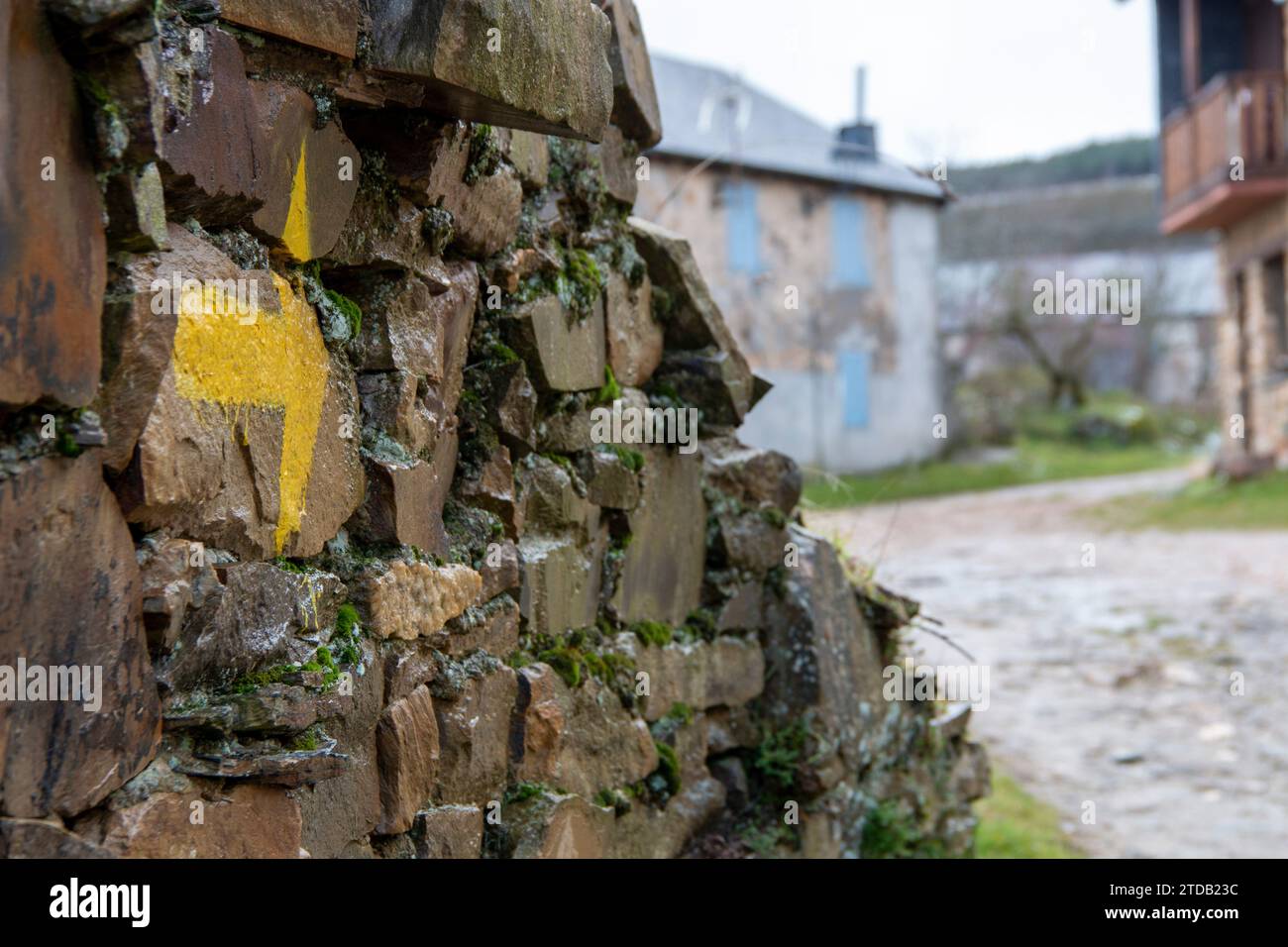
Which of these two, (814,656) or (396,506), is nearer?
(396,506)

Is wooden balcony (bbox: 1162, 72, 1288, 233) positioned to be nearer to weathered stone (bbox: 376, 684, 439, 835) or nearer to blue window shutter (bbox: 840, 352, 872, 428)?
blue window shutter (bbox: 840, 352, 872, 428)

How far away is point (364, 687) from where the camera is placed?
6.84 ft

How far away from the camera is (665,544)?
3496 mm

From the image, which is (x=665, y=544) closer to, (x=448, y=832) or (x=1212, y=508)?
(x=448, y=832)

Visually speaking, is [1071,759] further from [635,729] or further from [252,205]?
[252,205]

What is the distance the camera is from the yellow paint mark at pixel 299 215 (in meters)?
1.92

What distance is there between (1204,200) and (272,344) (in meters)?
15.7

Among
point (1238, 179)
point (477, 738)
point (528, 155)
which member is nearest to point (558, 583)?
point (477, 738)

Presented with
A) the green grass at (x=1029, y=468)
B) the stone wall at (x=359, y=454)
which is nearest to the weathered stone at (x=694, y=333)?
the stone wall at (x=359, y=454)

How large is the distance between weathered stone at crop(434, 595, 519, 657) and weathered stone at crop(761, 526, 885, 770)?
1.38 metres

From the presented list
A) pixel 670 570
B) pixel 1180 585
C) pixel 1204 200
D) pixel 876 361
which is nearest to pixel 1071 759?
pixel 670 570

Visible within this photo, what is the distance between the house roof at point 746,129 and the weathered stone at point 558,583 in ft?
49.7

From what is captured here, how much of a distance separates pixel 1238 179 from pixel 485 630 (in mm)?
13685

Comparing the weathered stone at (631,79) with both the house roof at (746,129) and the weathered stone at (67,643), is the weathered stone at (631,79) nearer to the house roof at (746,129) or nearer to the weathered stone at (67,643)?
the weathered stone at (67,643)
